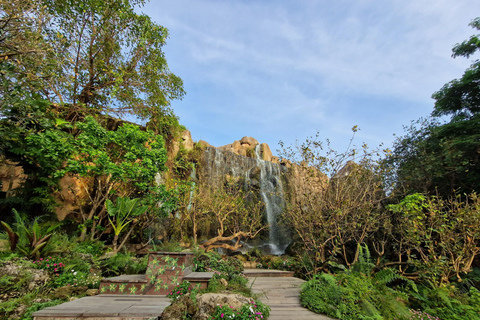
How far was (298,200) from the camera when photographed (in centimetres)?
838

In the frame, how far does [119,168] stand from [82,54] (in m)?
6.49

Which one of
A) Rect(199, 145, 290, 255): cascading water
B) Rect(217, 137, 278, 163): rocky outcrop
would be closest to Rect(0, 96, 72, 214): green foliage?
Rect(199, 145, 290, 255): cascading water

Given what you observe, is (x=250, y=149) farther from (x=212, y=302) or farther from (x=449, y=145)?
(x=212, y=302)

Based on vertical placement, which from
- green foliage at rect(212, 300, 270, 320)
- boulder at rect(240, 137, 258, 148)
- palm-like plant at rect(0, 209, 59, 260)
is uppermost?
boulder at rect(240, 137, 258, 148)

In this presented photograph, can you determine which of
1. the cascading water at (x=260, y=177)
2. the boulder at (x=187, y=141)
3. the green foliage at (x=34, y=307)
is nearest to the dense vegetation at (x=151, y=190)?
the green foliage at (x=34, y=307)

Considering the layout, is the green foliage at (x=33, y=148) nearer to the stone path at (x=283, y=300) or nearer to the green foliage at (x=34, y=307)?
the green foliage at (x=34, y=307)

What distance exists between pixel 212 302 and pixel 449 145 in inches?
456

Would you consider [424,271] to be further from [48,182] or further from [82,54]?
[82,54]

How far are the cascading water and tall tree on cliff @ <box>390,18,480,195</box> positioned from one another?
733 centimetres

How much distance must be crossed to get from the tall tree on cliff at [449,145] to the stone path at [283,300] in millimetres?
6378

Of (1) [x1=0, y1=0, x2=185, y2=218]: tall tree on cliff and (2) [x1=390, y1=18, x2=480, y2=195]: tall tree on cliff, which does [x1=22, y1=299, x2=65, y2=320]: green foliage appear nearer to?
(1) [x1=0, y1=0, x2=185, y2=218]: tall tree on cliff

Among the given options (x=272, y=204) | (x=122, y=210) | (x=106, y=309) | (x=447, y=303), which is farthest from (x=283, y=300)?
(x=272, y=204)

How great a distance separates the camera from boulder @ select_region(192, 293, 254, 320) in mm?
3877

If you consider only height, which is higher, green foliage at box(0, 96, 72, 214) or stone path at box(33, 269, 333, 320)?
green foliage at box(0, 96, 72, 214)
